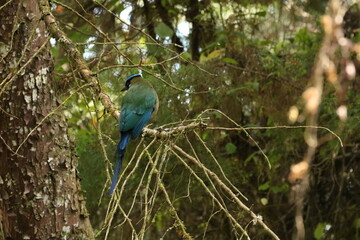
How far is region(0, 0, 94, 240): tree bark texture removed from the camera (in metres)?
3.46

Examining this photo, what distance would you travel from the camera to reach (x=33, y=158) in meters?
3.47

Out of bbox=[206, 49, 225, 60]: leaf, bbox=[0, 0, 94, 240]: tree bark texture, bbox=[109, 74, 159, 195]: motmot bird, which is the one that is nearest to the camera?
bbox=[0, 0, 94, 240]: tree bark texture

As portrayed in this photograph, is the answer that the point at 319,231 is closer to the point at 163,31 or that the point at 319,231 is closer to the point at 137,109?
the point at 163,31

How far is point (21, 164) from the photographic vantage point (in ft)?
11.4

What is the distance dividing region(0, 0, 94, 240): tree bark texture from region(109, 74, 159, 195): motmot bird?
32 centimetres

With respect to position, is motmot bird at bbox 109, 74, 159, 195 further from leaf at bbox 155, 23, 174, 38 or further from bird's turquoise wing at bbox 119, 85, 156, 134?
leaf at bbox 155, 23, 174, 38

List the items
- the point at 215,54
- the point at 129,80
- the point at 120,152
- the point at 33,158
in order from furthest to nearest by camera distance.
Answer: the point at 215,54
the point at 129,80
the point at 120,152
the point at 33,158

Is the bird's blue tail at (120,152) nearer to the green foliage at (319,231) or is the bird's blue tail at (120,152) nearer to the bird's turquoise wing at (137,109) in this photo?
the bird's turquoise wing at (137,109)

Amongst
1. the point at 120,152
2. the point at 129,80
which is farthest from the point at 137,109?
the point at 129,80

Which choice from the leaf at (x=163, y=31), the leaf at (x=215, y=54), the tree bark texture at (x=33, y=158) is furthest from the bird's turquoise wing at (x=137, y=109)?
the leaf at (x=215, y=54)

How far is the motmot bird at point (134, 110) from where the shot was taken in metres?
3.86

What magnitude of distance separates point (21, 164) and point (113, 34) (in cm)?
247

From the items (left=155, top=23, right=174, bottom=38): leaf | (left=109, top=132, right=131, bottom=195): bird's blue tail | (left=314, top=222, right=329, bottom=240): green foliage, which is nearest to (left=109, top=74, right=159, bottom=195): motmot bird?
(left=109, top=132, right=131, bottom=195): bird's blue tail

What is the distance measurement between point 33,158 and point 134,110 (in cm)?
86
